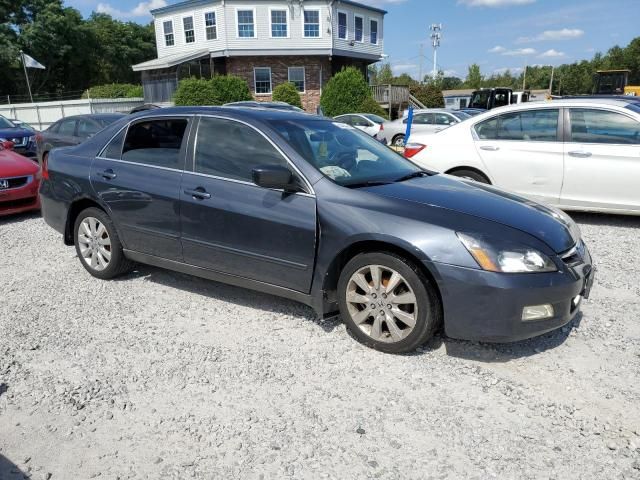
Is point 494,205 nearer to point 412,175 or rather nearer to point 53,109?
point 412,175

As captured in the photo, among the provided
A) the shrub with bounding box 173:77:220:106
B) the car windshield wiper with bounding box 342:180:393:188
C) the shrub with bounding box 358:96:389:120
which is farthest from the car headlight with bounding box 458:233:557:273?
the shrub with bounding box 358:96:389:120

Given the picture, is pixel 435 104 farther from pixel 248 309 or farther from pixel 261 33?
pixel 248 309

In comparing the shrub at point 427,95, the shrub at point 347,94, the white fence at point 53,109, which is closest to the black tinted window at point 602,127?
the shrub at point 347,94

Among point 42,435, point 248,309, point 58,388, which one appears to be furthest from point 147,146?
point 42,435

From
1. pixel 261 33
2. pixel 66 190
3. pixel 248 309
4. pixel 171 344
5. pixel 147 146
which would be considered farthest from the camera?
pixel 261 33

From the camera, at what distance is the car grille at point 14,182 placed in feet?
25.0

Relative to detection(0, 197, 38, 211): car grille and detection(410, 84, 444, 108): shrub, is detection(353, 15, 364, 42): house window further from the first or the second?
detection(0, 197, 38, 211): car grille

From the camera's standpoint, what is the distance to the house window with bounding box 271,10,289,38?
30.7 meters

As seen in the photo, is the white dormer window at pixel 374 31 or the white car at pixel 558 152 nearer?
the white car at pixel 558 152

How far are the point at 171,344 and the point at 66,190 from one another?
2.23 m

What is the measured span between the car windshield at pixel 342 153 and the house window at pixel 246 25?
28.5 metres

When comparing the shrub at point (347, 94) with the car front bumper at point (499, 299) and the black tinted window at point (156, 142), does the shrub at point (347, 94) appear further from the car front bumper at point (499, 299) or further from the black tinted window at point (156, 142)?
the car front bumper at point (499, 299)

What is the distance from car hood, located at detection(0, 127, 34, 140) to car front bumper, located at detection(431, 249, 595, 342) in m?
12.6

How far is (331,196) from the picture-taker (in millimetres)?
3531
